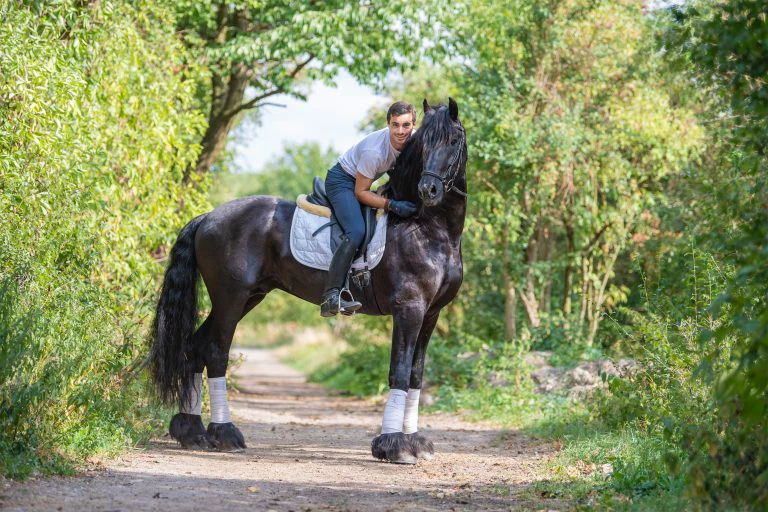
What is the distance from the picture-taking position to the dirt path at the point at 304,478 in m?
5.59

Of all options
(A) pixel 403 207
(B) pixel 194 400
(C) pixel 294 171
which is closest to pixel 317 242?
(A) pixel 403 207

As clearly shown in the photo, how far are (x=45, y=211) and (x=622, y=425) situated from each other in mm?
5359

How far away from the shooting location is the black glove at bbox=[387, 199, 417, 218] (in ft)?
25.7

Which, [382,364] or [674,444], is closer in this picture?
[674,444]

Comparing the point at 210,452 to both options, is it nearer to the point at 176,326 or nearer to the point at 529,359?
the point at 176,326

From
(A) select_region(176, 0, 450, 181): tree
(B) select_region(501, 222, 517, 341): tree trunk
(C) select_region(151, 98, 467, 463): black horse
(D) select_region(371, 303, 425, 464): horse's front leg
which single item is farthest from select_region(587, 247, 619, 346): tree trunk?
(D) select_region(371, 303, 425, 464): horse's front leg

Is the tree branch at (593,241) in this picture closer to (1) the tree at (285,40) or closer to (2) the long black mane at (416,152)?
(1) the tree at (285,40)

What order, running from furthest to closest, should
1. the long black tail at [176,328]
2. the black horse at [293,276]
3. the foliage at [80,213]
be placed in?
the long black tail at [176,328] → the black horse at [293,276] → the foliage at [80,213]

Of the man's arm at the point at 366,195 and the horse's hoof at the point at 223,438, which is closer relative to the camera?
the man's arm at the point at 366,195

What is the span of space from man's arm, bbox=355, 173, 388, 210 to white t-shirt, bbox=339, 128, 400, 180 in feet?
0.18

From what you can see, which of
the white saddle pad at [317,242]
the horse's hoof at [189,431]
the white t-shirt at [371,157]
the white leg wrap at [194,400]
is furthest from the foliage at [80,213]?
the white t-shirt at [371,157]

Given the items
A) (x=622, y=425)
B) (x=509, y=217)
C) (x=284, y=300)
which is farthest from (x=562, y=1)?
(x=284, y=300)

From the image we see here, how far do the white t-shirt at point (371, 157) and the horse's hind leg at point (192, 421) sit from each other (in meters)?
2.18

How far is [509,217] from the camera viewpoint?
579 inches
